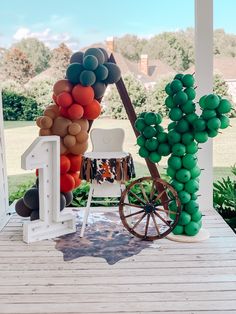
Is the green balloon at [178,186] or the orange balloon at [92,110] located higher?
the orange balloon at [92,110]

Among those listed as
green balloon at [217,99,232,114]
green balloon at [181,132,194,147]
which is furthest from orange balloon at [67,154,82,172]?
green balloon at [217,99,232,114]

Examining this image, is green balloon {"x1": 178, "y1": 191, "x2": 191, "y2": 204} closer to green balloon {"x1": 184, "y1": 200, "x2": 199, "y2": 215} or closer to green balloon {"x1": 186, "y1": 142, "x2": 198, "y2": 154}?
green balloon {"x1": 184, "y1": 200, "x2": 199, "y2": 215}

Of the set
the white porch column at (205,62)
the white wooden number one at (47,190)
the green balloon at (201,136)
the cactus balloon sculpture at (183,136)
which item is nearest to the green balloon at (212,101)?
the cactus balloon sculpture at (183,136)

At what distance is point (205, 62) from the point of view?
401 cm

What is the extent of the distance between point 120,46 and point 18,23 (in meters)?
1.05

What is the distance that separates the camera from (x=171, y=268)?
2846 millimetres

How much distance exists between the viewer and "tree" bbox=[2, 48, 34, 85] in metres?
4.22

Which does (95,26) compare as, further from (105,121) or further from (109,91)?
(105,121)

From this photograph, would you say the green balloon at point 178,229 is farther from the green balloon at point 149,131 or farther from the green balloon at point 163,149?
the green balloon at point 149,131

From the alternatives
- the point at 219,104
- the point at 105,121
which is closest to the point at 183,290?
the point at 219,104

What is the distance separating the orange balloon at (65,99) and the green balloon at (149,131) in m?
0.71

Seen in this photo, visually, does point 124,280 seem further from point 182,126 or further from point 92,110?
point 92,110

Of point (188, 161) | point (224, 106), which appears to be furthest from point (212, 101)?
point (188, 161)

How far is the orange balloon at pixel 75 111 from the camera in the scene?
3.57 metres
